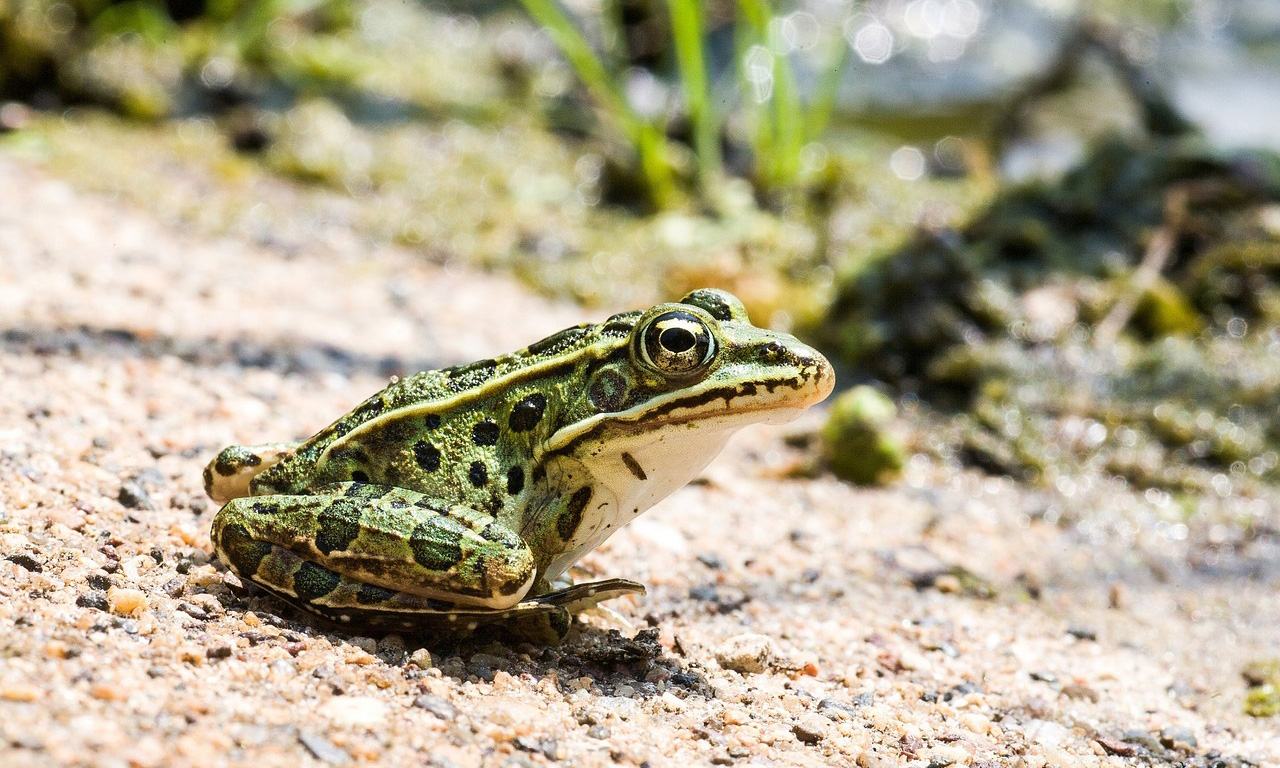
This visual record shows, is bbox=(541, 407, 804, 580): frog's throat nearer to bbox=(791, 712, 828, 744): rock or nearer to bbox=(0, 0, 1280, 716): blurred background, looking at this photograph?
bbox=(791, 712, 828, 744): rock

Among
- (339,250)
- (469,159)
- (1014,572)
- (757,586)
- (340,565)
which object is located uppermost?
(469,159)

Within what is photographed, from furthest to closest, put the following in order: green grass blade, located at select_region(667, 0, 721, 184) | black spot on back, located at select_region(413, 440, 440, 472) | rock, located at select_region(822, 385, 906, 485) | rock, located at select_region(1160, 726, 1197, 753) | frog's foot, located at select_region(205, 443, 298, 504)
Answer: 1. green grass blade, located at select_region(667, 0, 721, 184)
2. rock, located at select_region(822, 385, 906, 485)
3. rock, located at select_region(1160, 726, 1197, 753)
4. frog's foot, located at select_region(205, 443, 298, 504)
5. black spot on back, located at select_region(413, 440, 440, 472)

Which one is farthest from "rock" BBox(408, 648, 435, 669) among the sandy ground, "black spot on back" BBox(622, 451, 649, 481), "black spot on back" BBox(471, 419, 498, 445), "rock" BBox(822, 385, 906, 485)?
"rock" BBox(822, 385, 906, 485)

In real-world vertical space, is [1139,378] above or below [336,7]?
below

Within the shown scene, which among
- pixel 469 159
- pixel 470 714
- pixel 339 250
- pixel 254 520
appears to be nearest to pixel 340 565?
pixel 254 520

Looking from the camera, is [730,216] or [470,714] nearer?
[470,714]

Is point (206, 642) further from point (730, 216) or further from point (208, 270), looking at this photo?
point (730, 216)

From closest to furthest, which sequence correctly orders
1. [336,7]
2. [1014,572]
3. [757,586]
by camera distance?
[757,586] → [1014,572] → [336,7]
